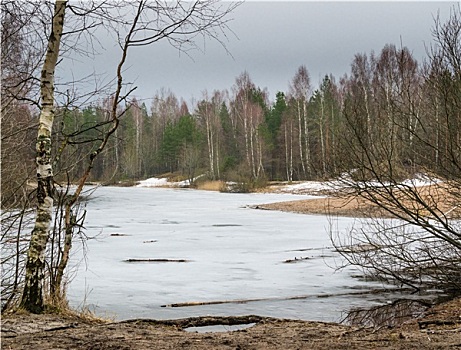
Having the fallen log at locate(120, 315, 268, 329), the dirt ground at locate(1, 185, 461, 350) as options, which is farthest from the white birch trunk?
the fallen log at locate(120, 315, 268, 329)

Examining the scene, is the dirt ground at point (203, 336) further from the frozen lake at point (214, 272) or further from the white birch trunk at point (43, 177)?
the frozen lake at point (214, 272)

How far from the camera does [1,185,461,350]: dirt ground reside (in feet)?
16.7

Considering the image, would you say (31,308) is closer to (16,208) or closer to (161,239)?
(16,208)

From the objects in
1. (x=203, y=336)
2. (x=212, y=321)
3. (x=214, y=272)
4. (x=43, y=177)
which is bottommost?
(x=214, y=272)

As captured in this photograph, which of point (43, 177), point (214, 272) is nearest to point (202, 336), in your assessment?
point (43, 177)

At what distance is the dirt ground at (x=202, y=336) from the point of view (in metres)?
5.09

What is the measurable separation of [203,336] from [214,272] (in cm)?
619

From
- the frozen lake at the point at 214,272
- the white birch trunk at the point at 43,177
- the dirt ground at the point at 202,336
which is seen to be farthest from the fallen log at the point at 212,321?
the white birch trunk at the point at 43,177

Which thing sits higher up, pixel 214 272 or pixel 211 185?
pixel 211 185

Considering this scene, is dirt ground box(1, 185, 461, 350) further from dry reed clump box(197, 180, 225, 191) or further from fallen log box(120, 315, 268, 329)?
dry reed clump box(197, 180, 225, 191)

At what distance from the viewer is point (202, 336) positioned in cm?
566

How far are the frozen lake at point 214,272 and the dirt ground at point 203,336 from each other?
1.73 m

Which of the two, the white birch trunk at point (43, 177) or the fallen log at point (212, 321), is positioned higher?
the white birch trunk at point (43, 177)

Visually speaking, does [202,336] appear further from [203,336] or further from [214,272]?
[214,272]
